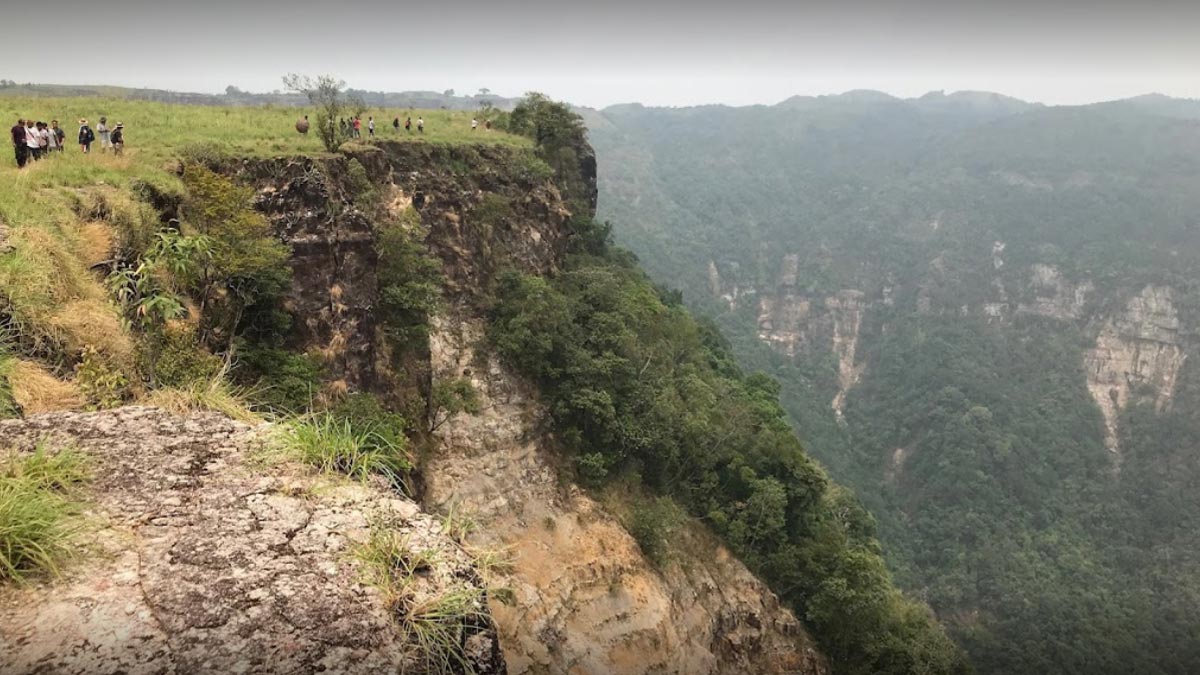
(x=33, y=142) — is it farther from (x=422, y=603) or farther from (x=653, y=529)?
(x=653, y=529)

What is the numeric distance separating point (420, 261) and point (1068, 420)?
113363mm

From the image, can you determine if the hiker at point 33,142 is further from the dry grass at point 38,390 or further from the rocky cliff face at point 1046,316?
the rocky cliff face at point 1046,316

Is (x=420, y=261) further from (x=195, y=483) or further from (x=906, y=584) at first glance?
(x=906, y=584)

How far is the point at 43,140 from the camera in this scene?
13.5 metres

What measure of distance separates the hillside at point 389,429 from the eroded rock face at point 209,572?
0.02 m

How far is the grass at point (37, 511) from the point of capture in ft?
9.41

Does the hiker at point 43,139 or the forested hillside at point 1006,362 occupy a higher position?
the hiker at point 43,139

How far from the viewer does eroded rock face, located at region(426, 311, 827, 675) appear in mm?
19828

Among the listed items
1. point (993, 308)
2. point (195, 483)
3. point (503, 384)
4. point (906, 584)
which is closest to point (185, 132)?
point (503, 384)

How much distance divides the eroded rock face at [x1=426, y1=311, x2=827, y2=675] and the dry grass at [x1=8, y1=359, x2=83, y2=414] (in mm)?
13947

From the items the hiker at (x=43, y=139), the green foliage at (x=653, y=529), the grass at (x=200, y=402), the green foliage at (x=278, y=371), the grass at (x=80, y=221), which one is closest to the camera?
the grass at (x=200, y=402)

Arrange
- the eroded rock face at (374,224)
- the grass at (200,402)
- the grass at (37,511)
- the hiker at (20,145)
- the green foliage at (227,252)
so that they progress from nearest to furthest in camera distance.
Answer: the grass at (37,511)
the grass at (200,402)
the green foliage at (227,252)
the hiker at (20,145)
the eroded rock face at (374,224)

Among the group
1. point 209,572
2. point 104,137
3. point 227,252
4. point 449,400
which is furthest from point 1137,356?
point 209,572

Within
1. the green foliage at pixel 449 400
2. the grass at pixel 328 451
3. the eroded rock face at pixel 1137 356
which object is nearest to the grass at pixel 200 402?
the grass at pixel 328 451
